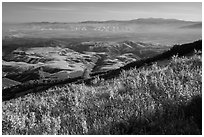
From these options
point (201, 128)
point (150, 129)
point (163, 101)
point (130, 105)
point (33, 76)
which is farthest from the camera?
point (33, 76)

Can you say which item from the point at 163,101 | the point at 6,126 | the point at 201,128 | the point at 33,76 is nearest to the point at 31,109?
the point at 6,126

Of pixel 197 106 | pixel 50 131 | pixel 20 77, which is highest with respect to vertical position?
pixel 197 106

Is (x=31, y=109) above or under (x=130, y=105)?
under

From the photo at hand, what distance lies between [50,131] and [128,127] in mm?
1265

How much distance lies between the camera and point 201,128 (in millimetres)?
4977

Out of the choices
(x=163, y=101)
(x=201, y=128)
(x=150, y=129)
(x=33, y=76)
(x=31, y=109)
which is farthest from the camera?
(x=33, y=76)

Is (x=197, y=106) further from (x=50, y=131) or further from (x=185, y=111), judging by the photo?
(x=50, y=131)

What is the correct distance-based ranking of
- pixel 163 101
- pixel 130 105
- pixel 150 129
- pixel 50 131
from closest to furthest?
pixel 150 129, pixel 50 131, pixel 163 101, pixel 130 105

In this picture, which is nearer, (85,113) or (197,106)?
(197,106)

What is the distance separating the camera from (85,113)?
6.97 metres

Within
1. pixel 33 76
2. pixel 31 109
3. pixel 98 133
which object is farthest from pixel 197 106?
pixel 33 76

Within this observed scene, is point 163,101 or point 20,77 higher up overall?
point 163,101

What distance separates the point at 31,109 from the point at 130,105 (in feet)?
11.6

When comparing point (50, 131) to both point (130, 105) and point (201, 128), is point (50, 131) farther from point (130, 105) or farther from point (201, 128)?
point (201, 128)
